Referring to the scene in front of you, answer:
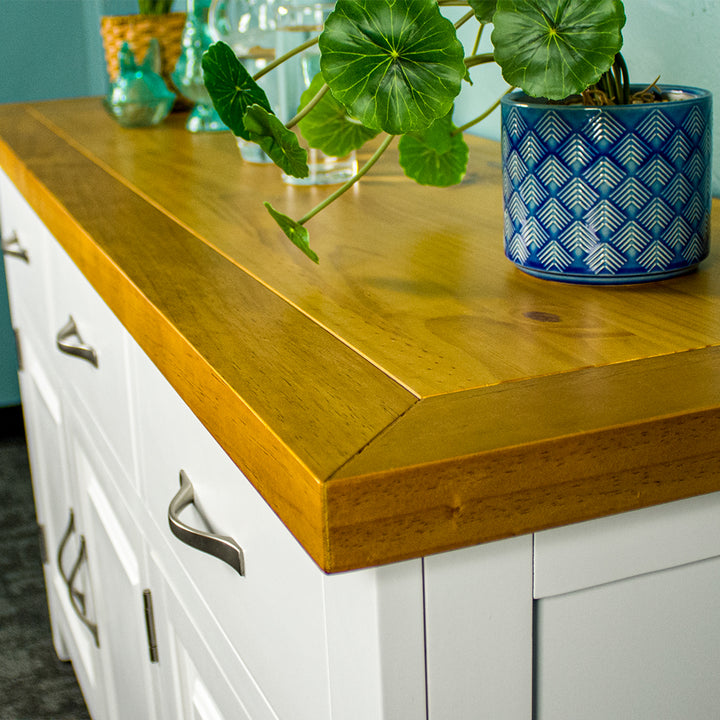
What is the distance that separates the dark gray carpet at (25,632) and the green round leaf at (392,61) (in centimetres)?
125

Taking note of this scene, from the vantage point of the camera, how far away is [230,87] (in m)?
0.55

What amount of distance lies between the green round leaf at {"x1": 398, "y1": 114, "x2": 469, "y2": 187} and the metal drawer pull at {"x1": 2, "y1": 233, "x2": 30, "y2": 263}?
1.96ft

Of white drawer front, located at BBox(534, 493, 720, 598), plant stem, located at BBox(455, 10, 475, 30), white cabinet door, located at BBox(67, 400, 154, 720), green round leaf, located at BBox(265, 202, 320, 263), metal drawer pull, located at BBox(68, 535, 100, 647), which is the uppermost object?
plant stem, located at BBox(455, 10, 475, 30)

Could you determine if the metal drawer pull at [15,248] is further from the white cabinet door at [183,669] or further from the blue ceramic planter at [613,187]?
the blue ceramic planter at [613,187]

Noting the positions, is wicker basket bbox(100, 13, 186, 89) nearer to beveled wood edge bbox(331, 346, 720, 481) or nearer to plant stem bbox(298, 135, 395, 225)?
plant stem bbox(298, 135, 395, 225)

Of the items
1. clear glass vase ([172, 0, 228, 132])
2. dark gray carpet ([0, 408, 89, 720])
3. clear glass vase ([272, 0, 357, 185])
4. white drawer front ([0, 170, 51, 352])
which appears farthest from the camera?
dark gray carpet ([0, 408, 89, 720])

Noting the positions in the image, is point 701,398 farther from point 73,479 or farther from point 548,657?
point 73,479

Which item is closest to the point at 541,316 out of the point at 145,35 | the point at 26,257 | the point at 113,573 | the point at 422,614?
the point at 422,614

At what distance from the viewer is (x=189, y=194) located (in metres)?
0.85

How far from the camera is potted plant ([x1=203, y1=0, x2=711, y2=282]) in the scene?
1.51 ft

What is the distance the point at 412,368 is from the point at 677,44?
482mm

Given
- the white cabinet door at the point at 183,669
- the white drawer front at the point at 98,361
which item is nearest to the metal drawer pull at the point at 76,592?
the white drawer front at the point at 98,361

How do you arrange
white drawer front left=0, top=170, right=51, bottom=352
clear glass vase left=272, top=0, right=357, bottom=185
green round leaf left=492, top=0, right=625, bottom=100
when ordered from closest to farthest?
1. green round leaf left=492, top=0, right=625, bottom=100
2. clear glass vase left=272, top=0, right=357, bottom=185
3. white drawer front left=0, top=170, right=51, bottom=352

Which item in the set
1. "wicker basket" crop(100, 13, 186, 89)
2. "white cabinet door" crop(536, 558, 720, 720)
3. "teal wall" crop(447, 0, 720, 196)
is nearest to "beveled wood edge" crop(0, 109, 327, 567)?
"white cabinet door" crop(536, 558, 720, 720)
